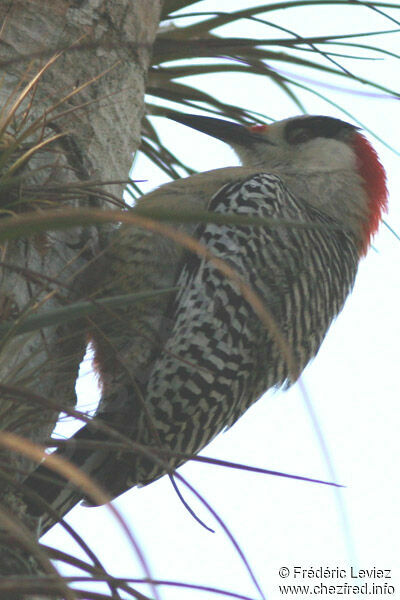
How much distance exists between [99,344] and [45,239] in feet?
1.56

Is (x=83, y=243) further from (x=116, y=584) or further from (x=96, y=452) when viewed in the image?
(x=116, y=584)

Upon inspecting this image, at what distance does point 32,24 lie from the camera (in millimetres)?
2916

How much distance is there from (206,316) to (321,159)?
5.12 ft

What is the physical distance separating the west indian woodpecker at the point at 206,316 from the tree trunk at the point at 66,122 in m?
0.20

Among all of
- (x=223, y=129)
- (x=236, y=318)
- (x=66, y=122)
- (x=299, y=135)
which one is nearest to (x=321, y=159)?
(x=299, y=135)

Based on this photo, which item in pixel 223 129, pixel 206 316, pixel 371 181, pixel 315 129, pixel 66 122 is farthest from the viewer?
pixel 315 129

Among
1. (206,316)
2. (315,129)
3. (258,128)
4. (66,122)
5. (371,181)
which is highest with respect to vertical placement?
(315,129)

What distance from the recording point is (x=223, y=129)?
425 cm

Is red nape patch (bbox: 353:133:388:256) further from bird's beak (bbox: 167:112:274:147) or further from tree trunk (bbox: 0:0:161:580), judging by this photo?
tree trunk (bbox: 0:0:161:580)

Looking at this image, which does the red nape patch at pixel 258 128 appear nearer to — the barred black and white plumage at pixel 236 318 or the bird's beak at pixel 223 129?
the bird's beak at pixel 223 129

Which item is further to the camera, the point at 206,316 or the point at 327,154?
the point at 327,154

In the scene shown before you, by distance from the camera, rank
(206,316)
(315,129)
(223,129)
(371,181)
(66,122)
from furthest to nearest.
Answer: (315,129)
(371,181)
(223,129)
(206,316)
(66,122)

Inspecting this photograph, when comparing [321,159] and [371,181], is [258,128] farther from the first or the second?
[371,181]

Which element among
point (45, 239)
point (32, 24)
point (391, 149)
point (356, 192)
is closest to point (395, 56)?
point (391, 149)
